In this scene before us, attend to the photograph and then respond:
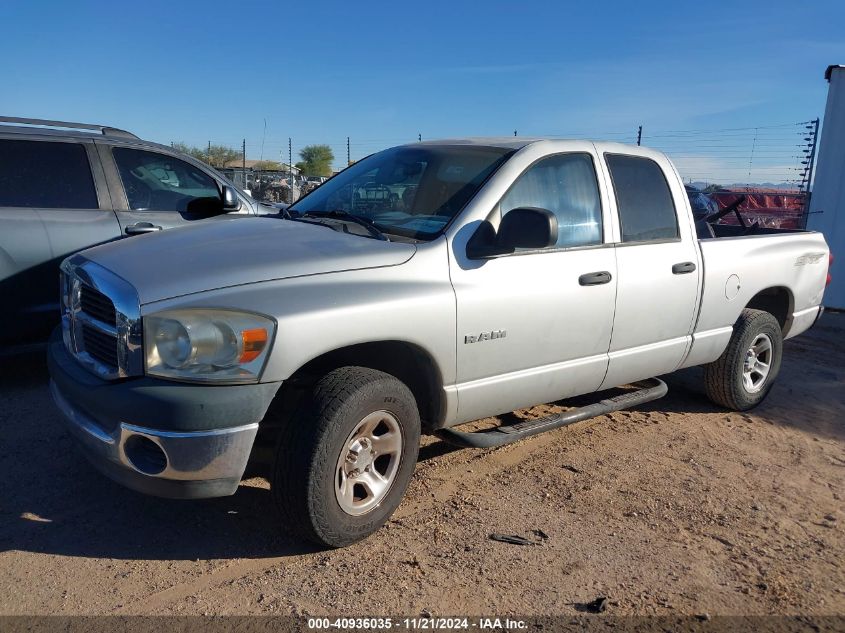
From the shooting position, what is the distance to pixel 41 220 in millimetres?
5047

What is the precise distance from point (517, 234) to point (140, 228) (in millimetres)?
3018

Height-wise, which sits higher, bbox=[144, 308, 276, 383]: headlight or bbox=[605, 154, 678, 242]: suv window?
bbox=[605, 154, 678, 242]: suv window

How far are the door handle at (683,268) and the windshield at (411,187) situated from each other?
1.37 metres

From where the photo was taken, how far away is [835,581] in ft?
10.4

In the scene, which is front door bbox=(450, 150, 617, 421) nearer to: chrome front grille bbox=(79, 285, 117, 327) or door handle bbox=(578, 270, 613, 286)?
door handle bbox=(578, 270, 613, 286)

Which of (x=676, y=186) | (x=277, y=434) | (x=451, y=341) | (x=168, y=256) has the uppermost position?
→ (x=676, y=186)

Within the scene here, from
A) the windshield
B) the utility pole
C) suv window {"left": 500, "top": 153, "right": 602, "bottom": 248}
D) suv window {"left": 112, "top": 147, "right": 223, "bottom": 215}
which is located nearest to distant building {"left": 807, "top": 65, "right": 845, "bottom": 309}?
the utility pole

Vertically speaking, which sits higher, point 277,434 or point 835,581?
point 277,434

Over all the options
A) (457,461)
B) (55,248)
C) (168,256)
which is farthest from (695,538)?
(55,248)

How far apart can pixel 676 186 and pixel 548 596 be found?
9.76 ft

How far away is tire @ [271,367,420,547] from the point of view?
296 cm

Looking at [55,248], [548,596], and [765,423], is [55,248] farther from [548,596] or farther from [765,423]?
[765,423]

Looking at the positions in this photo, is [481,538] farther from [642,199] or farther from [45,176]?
[45,176]

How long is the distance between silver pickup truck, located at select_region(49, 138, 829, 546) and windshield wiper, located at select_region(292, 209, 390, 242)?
0.06ft
